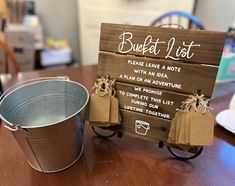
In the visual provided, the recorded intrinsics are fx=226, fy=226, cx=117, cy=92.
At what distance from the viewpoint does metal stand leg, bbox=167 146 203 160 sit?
1.97 ft

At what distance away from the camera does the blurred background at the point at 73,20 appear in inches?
74.9

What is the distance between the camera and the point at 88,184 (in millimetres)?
552

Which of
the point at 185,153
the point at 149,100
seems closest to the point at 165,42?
the point at 149,100

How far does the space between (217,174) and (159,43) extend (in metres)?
0.37

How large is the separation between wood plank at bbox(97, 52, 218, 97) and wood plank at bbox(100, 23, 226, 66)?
16 mm

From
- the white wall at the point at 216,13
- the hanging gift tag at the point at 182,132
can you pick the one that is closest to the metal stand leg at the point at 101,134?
the hanging gift tag at the point at 182,132

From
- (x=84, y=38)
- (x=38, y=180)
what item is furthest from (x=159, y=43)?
(x=84, y=38)

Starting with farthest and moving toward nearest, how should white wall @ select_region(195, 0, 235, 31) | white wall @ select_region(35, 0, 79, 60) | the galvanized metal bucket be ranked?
1. white wall @ select_region(35, 0, 79, 60)
2. white wall @ select_region(195, 0, 235, 31)
3. the galvanized metal bucket

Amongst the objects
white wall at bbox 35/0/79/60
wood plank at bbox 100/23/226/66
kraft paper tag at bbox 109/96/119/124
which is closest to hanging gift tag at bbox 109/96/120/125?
kraft paper tag at bbox 109/96/119/124

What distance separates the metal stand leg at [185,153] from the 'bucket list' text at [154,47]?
0.25 m

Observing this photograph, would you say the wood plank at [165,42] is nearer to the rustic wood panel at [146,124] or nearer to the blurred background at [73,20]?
the rustic wood panel at [146,124]

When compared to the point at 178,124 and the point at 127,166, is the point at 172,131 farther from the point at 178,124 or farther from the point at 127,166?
the point at 127,166

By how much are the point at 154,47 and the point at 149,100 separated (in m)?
0.14

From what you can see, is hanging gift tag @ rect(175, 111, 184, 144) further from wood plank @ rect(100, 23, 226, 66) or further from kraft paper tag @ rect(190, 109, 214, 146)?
wood plank @ rect(100, 23, 226, 66)
